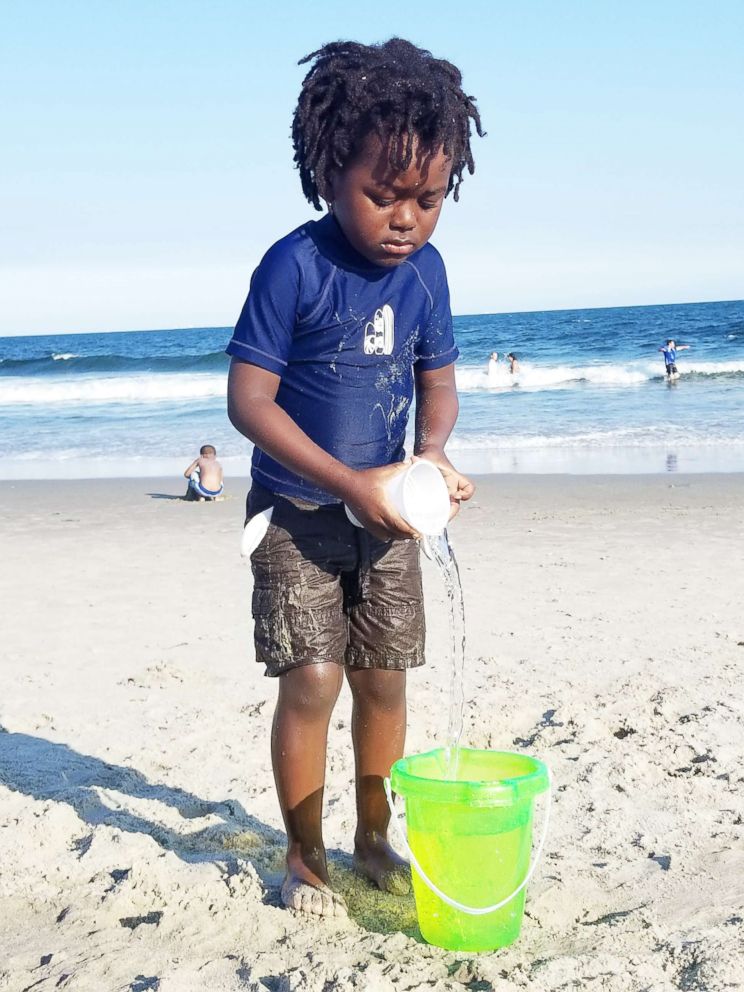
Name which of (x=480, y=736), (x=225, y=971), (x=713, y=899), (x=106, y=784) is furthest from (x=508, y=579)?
(x=225, y=971)

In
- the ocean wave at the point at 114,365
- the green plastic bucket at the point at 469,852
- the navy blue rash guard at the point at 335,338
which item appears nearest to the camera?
the green plastic bucket at the point at 469,852

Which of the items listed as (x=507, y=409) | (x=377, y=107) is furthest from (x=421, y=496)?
(x=507, y=409)

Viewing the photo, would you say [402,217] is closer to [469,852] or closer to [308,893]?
[469,852]

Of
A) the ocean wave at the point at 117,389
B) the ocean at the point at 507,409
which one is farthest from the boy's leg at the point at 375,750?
Result: the ocean wave at the point at 117,389

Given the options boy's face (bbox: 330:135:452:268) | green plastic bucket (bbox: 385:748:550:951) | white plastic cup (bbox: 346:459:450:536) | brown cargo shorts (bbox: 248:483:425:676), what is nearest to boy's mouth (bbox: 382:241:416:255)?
boy's face (bbox: 330:135:452:268)

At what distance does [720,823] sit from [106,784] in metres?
1.90

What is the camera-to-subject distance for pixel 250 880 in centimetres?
288

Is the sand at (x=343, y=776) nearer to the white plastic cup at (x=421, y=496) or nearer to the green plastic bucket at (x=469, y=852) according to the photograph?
the green plastic bucket at (x=469, y=852)

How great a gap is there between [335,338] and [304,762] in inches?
41.6

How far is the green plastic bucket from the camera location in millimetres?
2443

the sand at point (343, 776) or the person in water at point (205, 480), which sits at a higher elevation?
the person in water at point (205, 480)

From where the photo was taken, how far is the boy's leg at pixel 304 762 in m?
2.77

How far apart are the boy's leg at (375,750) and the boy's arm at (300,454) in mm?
573

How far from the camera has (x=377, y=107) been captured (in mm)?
2572
